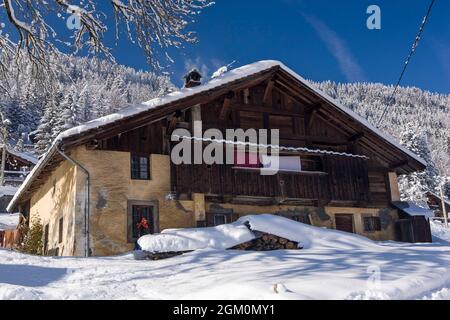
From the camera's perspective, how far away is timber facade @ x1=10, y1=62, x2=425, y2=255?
1552 cm

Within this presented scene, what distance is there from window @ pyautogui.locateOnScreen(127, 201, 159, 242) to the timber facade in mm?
36

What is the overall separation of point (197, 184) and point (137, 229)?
9.01ft

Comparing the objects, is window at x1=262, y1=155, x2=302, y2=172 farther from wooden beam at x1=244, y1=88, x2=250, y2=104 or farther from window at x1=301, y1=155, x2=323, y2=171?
wooden beam at x1=244, y1=88, x2=250, y2=104

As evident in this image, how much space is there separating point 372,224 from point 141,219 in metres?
10.6

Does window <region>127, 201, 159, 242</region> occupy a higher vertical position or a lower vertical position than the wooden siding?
lower

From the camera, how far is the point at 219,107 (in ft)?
60.8

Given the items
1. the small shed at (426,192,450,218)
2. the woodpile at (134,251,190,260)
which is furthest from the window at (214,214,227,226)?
the small shed at (426,192,450,218)

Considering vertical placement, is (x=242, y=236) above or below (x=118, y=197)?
below

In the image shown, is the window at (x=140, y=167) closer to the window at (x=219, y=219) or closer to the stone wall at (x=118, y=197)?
the stone wall at (x=118, y=197)

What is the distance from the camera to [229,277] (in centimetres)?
771

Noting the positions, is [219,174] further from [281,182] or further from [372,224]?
[372,224]

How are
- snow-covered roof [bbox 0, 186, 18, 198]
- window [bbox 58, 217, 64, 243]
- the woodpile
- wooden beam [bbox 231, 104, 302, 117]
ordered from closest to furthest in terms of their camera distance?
the woodpile
window [bbox 58, 217, 64, 243]
wooden beam [bbox 231, 104, 302, 117]
snow-covered roof [bbox 0, 186, 18, 198]

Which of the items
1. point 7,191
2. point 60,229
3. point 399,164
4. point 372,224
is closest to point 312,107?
point 399,164
